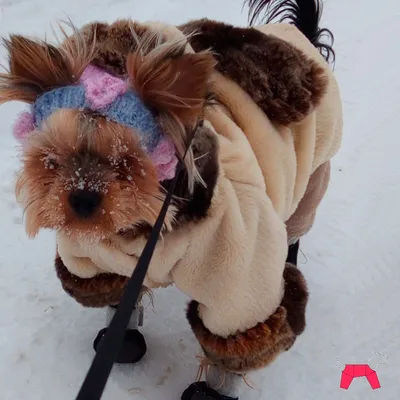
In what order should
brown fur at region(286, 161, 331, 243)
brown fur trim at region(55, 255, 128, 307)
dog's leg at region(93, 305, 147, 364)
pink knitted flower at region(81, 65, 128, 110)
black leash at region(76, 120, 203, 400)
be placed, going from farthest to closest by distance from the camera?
1. brown fur at region(286, 161, 331, 243)
2. dog's leg at region(93, 305, 147, 364)
3. brown fur trim at region(55, 255, 128, 307)
4. pink knitted flower at region(81, 65, 128, 110)
5. black leash at region(76, 120, 203, 400)

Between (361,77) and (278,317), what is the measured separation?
240 centimetres

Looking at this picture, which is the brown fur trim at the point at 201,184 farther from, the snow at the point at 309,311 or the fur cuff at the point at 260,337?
the snow at the point at 309,311

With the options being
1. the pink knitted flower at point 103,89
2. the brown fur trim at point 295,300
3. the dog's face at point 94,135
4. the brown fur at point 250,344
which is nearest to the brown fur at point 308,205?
the brown fur trim at point 295,300

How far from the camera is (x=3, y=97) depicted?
47.7 inches

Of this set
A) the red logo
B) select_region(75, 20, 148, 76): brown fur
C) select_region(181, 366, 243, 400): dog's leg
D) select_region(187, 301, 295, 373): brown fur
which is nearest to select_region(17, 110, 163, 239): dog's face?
select_region(75, 20, 148, 76): brown fur

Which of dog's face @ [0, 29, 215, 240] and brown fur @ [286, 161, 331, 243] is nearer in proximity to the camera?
dog's face @ [0, 29, 215, 240]

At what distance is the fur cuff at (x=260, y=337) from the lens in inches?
58.8

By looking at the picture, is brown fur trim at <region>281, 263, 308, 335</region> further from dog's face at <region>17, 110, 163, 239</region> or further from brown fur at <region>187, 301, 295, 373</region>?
dog's face at <region>17, 110, 163, 239</region>

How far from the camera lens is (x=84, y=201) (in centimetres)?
116

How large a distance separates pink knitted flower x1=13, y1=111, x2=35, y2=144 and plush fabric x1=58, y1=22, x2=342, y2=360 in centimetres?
23

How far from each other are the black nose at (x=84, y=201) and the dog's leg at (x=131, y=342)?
29.4 inches

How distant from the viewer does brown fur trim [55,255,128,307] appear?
167cm

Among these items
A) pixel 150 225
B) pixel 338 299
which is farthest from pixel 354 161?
pixel 150 225

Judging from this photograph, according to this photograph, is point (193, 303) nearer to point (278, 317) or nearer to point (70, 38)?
point (278, 317)
